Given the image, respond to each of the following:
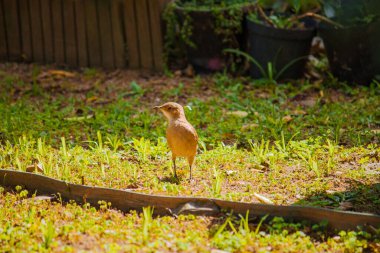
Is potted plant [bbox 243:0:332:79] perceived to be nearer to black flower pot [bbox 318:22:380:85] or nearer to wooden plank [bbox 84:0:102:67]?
black flower pot [bbox 318:22:380:85]

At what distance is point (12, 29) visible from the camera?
961 centimetres

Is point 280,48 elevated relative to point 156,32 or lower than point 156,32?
lower

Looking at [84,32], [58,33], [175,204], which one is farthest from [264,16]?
[175,204]

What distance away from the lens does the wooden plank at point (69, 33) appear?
30.5ft

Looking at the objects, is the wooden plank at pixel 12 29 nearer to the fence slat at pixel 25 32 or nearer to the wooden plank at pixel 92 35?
the fence slat at pixel 25 32

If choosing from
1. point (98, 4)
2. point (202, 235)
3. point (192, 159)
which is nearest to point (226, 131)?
point (192, 159)

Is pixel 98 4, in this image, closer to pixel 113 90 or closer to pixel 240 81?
pixel 113 90

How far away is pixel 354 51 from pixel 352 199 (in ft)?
12.8

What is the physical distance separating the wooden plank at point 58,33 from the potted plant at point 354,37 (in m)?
3.82

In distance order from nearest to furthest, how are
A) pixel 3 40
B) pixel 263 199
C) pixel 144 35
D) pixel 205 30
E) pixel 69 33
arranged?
pixel 263 199 < pixel 205 30 < pixel 144 35 < pixel 69 33 < pixel 3 40

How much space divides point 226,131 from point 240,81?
7.22 feet

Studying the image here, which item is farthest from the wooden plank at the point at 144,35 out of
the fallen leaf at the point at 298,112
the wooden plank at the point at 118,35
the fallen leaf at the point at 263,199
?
the fallen leaf at the point at 263,199

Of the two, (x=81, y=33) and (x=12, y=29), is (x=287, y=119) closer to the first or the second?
(x=81, y=33)

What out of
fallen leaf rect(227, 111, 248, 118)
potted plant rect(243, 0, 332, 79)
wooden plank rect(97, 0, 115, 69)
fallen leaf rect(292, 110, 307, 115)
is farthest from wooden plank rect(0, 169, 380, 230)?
wooden plank rect(97, 0, 115, 69)
